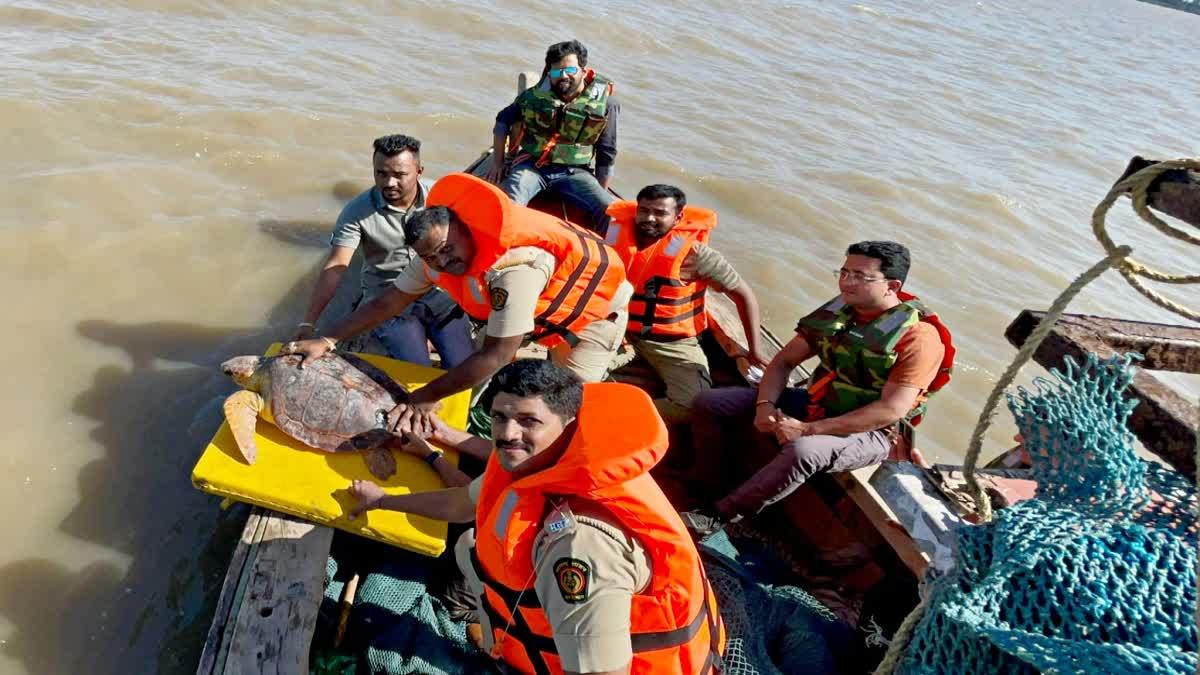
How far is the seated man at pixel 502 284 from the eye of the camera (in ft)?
10.6

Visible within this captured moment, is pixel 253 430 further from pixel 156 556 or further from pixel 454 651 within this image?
pixel 454 651

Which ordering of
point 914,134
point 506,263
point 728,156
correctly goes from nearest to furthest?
point 506,263 < point 728,156 < point 914,134

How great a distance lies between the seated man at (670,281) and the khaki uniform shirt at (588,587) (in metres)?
2.22

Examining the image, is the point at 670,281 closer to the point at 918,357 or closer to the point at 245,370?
the point at 918,357

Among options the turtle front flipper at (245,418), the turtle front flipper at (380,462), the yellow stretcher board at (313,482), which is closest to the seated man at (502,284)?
the turtle front flipper at (380,462)

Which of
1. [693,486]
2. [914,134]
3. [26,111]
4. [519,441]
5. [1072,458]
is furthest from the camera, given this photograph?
[914,134]

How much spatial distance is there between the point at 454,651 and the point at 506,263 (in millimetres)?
1559

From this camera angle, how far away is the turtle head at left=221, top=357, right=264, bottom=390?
3.41 m

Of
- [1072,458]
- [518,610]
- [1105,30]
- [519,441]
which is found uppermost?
[1105,30]

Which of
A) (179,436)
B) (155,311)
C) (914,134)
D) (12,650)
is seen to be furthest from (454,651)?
(914,134)

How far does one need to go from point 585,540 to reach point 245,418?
191 centimetres

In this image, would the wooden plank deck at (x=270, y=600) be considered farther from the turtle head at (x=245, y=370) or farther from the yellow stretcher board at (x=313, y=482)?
the turtle head at (x=245, y=370)

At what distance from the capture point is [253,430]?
308 cm

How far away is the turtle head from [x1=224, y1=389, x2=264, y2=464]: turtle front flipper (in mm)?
140
